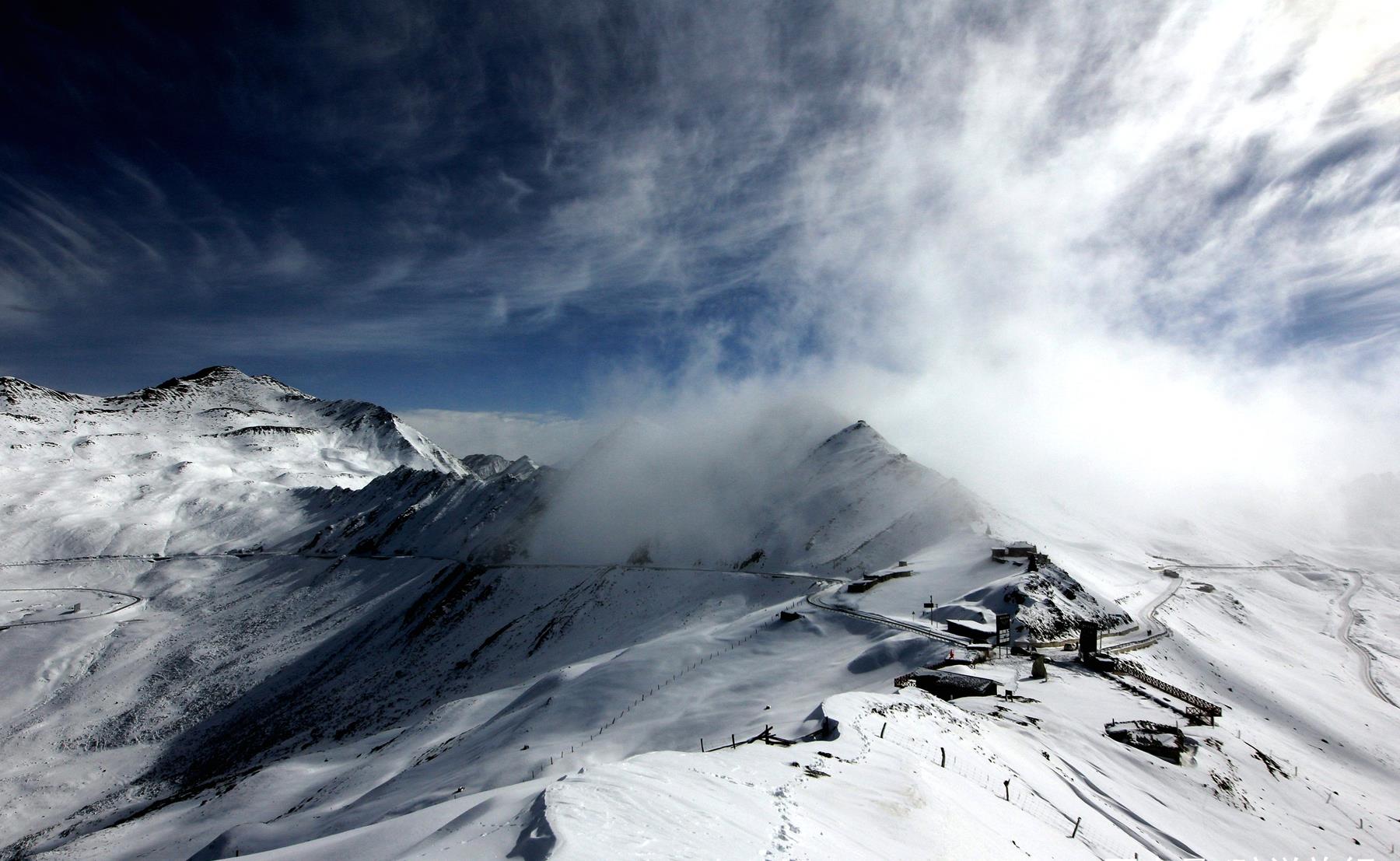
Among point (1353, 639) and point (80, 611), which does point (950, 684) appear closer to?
point (1353, 639)

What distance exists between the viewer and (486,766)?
32.6 m

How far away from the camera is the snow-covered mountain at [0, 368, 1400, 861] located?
19531 millimetres

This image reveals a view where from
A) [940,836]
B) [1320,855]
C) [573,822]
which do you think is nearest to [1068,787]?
[1320,855]

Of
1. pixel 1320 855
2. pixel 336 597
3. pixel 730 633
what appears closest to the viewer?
pixel 1320 855

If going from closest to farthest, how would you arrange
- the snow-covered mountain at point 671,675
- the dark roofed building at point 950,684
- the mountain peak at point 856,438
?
the snow-covered mountain at point 671,675 < the dark roofed building at point 950,684 < the mountain peak at point 856,438

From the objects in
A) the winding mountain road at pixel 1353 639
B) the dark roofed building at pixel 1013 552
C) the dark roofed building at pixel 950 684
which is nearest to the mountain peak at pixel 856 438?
the dark roofed building at pixel 1013 552

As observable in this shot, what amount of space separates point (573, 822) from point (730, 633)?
39465mm

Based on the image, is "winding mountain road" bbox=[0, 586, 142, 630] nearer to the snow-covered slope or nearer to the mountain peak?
the snow-covered slope

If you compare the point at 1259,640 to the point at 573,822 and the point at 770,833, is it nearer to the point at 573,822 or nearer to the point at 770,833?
the point at 770,833

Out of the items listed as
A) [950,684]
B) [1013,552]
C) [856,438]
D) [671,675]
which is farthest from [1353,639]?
[671,675]

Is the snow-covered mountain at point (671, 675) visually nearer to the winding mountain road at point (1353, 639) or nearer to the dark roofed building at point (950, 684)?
the winding mountain road at point (1353, 639)

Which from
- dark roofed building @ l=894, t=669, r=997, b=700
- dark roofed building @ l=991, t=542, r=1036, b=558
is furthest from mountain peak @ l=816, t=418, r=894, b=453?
dark roofed building @ l=894, t=669, r=997, b=700

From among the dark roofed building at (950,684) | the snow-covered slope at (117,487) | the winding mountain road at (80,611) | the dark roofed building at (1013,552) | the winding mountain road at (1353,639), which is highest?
the snow-covered slope at (117,487)

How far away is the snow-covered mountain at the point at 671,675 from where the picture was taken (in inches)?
769
